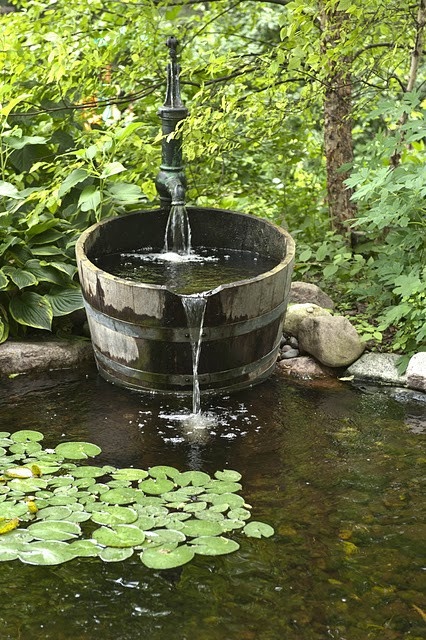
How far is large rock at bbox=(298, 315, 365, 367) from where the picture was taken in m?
5.53

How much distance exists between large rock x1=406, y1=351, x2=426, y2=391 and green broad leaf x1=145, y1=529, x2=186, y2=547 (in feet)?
6.95

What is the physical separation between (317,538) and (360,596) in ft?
1.42

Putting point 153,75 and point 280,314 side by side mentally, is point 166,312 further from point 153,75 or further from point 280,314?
point 153,75

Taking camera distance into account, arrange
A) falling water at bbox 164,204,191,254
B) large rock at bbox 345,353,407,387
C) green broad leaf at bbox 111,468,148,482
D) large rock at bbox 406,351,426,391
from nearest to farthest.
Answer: green broad leaf at bbox 111,468,148,482
large rock at bbox 406,351,426,391
large rock at bbox 345,353,407,387
falling water at bbox 164,204,191,254

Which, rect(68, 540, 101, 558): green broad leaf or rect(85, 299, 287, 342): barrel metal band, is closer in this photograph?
rect(68, 540, 101, 558): green broad leaf

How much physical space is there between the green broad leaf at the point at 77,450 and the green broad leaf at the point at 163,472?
1.21ft

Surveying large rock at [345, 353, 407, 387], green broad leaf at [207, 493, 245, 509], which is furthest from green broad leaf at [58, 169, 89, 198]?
green broad leaf at [207, 493, 245, 509]

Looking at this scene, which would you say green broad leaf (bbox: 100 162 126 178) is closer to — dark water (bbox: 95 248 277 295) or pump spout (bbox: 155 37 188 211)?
pump spout (bbox: 155 37 188 211)

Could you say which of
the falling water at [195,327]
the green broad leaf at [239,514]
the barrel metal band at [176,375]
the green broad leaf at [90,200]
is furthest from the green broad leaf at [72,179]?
the green broad leaf at [239,514]

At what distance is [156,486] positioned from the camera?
4.00 meters

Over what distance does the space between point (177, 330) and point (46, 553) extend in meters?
1.69

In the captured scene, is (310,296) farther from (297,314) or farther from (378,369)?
(378,369)

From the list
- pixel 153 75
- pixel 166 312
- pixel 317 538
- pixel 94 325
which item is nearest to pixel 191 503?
pixel 317 538

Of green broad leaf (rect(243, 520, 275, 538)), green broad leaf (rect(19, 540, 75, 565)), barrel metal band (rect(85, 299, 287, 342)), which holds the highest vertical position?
barrel metal band (rect(85, 299, 287, 342))
